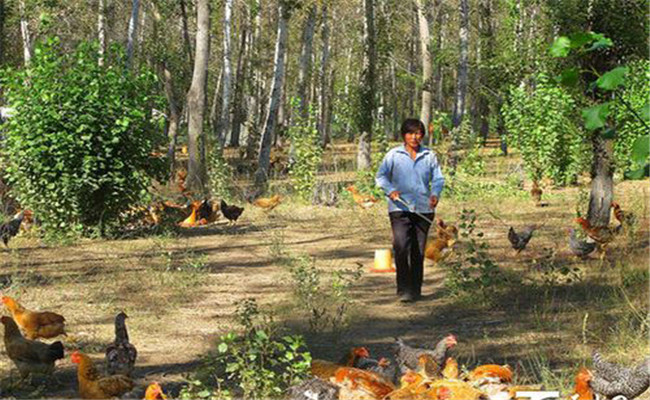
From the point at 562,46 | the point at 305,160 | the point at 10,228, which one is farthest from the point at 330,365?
the point at 305,160

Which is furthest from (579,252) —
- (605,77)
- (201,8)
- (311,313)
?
(201,8)

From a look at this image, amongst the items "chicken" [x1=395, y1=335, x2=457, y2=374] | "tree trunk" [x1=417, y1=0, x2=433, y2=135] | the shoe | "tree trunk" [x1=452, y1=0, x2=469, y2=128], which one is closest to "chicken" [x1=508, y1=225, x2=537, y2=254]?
the shoe

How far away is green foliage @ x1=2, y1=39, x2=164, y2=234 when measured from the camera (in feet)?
47.3

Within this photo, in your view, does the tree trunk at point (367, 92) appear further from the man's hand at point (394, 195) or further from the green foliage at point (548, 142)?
the man's hand at point (394, 195)

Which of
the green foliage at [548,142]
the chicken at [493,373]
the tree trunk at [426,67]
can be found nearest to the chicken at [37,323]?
Answer: the chicken at [493,373]

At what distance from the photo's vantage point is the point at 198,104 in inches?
859

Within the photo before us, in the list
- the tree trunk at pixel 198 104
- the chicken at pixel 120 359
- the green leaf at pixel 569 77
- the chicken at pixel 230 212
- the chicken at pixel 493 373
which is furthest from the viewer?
the tree trunk at pixel 198 104

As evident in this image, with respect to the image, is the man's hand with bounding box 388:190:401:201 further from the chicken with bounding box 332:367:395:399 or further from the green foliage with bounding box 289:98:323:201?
the green foliage with bounding box 289:98:323:201

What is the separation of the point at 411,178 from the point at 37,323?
423 centimetres

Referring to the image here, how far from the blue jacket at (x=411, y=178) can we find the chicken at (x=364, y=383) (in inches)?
174

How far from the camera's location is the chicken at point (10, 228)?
1375 cm

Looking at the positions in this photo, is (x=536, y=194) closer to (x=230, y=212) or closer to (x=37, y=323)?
(x=230, y=212)

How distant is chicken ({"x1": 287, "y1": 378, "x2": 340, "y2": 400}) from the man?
4.49m

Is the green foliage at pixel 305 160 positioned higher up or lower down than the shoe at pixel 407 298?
higher up
